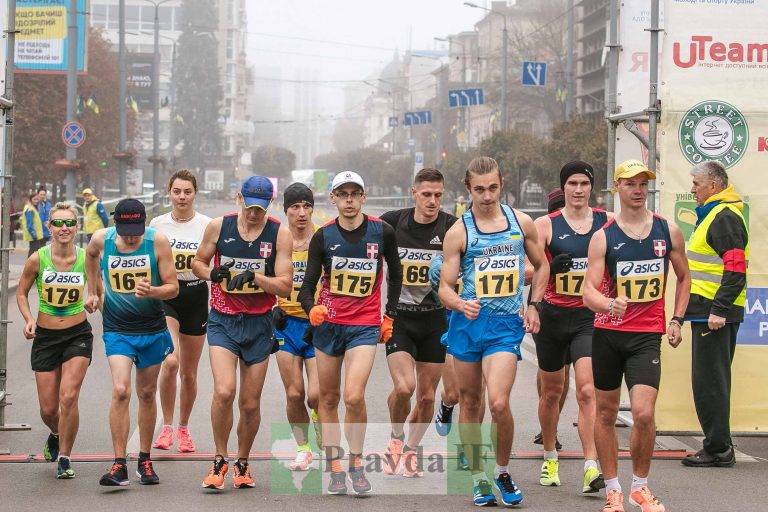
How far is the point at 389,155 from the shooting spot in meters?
134

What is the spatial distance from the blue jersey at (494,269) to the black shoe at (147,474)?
248 centimetres

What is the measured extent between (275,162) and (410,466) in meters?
159

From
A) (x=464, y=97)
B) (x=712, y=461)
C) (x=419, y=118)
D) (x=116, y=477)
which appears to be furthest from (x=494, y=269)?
(x=419, y=118)

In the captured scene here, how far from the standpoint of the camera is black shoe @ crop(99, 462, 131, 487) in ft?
27.9

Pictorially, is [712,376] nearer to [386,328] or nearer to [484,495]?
[484,495]

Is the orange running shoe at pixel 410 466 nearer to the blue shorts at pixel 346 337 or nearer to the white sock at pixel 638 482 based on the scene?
the blue shorts at pixel 346 337

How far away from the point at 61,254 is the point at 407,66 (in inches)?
7071

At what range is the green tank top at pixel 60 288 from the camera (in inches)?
366

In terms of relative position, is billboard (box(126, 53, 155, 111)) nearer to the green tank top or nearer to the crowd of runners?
the green tank top

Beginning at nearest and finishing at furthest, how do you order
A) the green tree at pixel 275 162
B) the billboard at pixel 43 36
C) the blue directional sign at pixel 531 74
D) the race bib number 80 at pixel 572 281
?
1. the race bib number 80 at pixel 572 281
2. the billboard at pixel 43 36
3. the blue directional sign at pixel 531 74
4. the green tree at pixel 275 162

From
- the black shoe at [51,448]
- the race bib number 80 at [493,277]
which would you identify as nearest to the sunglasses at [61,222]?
the black shoe at [51,448]

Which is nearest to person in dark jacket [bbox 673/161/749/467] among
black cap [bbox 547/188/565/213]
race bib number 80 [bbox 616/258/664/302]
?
black cap [bbox 547/188/565/213]

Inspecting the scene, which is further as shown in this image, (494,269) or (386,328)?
(386,328)

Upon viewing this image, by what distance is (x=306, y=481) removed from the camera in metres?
8.82
